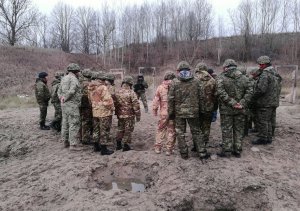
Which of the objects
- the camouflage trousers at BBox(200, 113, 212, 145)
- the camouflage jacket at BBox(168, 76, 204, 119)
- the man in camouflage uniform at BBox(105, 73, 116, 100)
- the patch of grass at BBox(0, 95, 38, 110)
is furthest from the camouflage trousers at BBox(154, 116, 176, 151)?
the patch of grass at BBox(0, 95, 38, 110)

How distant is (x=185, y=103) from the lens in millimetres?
7078

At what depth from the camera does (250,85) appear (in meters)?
7.33

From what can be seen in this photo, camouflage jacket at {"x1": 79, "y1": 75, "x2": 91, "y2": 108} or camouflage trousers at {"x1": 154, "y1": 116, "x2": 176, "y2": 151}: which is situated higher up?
camouflage jacket at {"x1": 79, "y1": 75, "x2": 91, "y2": 108}

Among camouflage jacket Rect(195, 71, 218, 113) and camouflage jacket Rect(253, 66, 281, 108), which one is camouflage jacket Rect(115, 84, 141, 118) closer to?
camouflage jacket Rect(195, 71, 218, 113)

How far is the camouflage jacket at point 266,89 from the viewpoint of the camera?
805 centimetres

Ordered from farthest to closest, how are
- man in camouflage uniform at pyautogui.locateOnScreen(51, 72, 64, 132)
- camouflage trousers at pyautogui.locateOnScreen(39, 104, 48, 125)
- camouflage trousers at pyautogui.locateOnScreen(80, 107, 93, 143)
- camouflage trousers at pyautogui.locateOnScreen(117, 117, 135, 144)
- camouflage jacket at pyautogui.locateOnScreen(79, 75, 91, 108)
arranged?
camouflage trousers at pyautogui.locateOnScreen(39, 104, 48, 125), man in camouflage uniform at pyautogui.locateOnScreen(51, 72, 64, 132), camouflage trousers at pyautogui.locateOnScreen(80, 107, 93, 143), camouflage jacket at pyautogui.locateOnScreen(79, 75, 91, 108), camouflage trousers at pyautogui.locateOnScreen(117, 117, 135, 144)

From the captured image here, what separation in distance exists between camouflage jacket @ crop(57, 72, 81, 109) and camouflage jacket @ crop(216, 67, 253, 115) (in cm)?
346

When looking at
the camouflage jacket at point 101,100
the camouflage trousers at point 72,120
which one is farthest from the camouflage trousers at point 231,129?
the camouflage trousers at point 72,120

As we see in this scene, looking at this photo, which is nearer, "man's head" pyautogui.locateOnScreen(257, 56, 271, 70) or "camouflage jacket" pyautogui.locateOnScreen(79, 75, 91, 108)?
"man's head" pyautogui.locateOnScreen(257, 56, 271, 70)

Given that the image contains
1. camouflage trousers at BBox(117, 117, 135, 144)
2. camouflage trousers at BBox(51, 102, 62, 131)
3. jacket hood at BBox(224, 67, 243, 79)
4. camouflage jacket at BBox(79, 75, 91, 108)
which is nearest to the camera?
jacket hood at BBox(224, 67, 243, 79)

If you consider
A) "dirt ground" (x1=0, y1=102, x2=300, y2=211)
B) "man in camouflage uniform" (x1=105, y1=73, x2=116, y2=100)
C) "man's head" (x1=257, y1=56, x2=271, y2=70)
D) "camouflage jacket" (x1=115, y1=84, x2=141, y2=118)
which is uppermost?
"man's head" (x1=257, y1=56, x2=271, y2=70)

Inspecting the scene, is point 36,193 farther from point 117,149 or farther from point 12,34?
point 12,34

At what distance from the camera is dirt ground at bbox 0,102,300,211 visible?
583cm

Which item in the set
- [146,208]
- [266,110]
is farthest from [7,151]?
[266,110]
